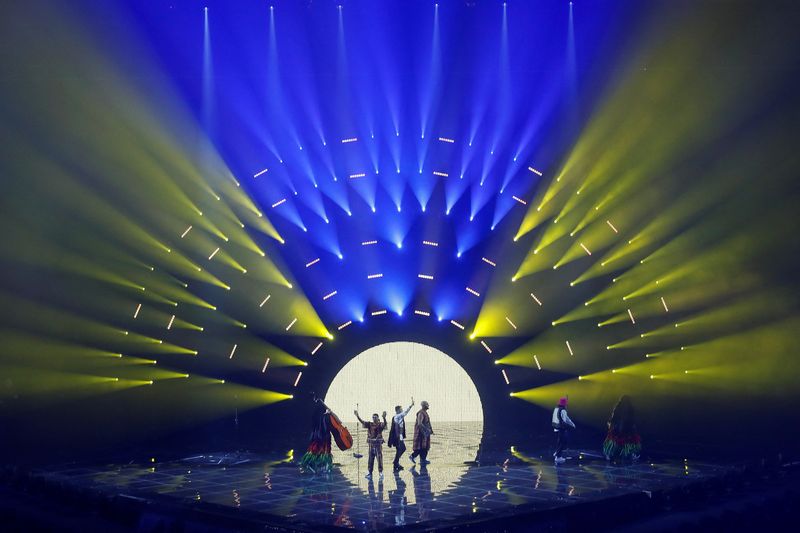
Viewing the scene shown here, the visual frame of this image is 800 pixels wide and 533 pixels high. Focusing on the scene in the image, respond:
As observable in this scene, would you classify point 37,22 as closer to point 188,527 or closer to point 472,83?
point 472,83

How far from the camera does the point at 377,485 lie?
1361 centimetres

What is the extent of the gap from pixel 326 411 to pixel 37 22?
9.05 metres

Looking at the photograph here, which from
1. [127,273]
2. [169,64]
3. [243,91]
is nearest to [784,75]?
[243,91]

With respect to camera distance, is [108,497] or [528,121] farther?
[528,121]

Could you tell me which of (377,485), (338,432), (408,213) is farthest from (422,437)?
(408,213)

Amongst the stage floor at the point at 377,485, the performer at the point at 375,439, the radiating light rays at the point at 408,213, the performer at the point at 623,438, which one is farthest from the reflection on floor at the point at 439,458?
the performer at the point at 623,438

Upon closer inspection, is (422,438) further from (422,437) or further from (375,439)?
(375,439)

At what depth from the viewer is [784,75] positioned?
17844 millimetres

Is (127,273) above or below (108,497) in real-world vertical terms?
above

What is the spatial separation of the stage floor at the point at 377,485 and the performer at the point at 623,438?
298mm

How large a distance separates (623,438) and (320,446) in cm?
538

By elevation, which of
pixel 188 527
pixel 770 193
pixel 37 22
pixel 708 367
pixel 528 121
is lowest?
pixel 188 527

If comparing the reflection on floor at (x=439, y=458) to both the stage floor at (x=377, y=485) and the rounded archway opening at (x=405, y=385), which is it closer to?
the stage floor at (x=377, y=485)

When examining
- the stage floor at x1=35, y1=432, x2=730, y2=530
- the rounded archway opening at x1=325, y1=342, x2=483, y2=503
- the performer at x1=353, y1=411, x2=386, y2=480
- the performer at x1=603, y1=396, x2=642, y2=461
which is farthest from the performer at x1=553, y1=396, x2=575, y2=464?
the performer at x1=353, y1=411, x2=386, y2=480
